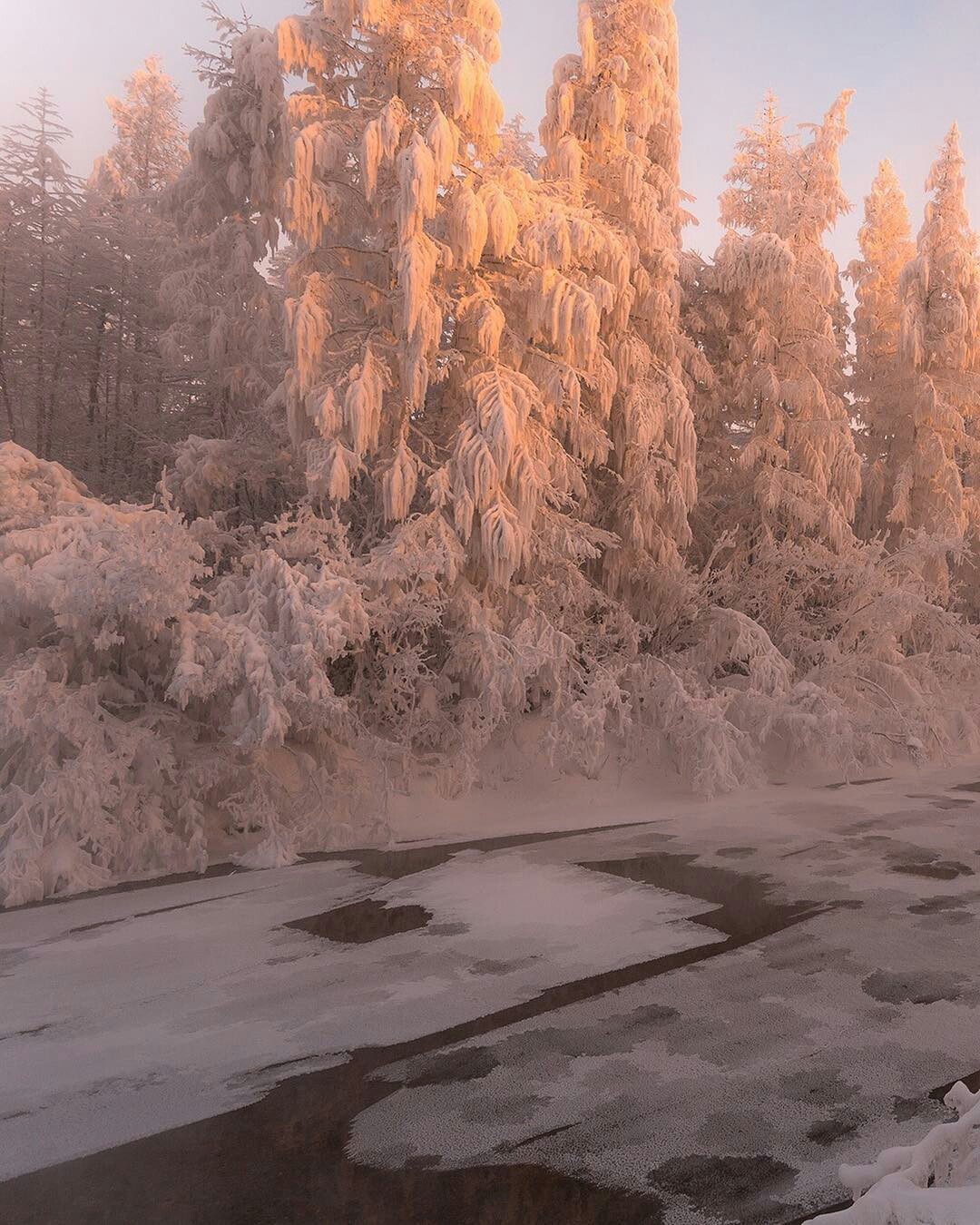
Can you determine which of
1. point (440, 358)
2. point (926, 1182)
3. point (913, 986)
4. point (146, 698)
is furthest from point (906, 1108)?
point (440, 358)

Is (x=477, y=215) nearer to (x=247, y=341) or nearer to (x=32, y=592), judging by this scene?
(x=247, y=341)

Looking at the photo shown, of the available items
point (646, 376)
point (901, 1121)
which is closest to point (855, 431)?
point (646, 376)

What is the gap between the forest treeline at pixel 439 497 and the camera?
838cm

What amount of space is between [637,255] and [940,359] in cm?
871

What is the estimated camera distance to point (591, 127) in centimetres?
1336

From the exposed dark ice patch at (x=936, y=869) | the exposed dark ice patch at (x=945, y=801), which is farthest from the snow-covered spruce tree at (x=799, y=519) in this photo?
the exposed dark ice patch at (x=936, y=869)

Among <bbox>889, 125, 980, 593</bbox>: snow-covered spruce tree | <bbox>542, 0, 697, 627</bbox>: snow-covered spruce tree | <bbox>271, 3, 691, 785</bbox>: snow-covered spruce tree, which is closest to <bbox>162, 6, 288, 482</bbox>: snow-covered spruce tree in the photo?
<bbox>271, 3, 691, 785</bbox>: snow-covered spruce tree

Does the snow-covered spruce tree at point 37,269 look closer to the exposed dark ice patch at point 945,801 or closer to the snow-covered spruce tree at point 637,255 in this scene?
the snow-covered spruce tree at point 637,255

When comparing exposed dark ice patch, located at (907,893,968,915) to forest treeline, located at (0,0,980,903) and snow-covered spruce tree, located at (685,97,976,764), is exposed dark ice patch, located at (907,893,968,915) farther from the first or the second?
snow-covered spruce tree, located at (685,97,976,764)

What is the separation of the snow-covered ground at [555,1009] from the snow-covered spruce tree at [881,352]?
1106 cm

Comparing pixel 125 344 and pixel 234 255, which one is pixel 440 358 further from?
pixel 125 344

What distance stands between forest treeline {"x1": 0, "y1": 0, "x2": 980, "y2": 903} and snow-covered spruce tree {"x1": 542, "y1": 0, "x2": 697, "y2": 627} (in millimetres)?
52

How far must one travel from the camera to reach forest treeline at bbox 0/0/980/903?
330 inches

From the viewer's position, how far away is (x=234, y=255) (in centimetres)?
1351
